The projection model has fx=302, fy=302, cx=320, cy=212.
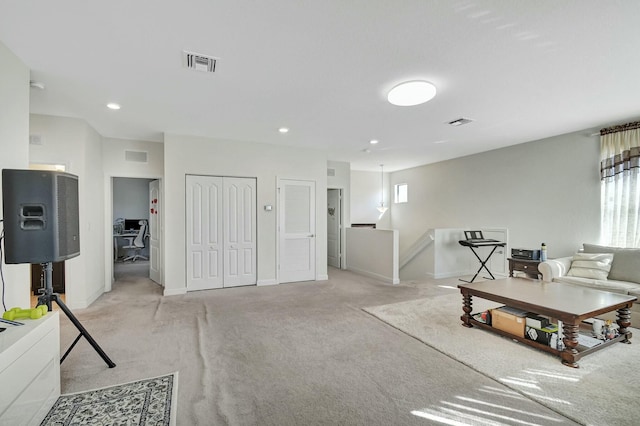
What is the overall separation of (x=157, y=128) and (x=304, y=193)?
273 centimetres

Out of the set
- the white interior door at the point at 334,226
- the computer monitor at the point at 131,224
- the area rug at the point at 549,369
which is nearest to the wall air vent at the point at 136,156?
the white interior door at the point at 334,226

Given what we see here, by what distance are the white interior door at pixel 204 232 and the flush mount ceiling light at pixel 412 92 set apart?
3377 millimetres

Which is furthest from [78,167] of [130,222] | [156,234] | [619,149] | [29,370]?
[619,149]

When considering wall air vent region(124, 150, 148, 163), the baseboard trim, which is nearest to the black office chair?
wall air vent region(124, 150, 148, 163)

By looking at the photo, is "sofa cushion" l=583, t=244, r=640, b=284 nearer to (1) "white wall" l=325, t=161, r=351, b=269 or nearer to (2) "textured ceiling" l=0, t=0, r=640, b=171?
(2) "textured ceiling" l=0, t=0, r=640, b=171

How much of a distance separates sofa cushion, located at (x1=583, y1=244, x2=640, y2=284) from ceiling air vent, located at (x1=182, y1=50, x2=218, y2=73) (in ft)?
17.6

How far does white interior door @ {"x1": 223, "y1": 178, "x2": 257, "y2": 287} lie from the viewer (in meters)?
5.37

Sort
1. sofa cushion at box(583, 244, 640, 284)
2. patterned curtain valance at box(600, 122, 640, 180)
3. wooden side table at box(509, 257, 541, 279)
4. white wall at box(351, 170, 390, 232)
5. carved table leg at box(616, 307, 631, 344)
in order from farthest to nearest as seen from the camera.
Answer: white wall at box(351, 170, 390, 232), wooden side table at box(509, 257, 541, 279), patterned curtain valance at box(600, 122, 640, 180), sofa cushion at box(583, 244, 640, 284), carved table leg at box(616, 307, 631, 344)

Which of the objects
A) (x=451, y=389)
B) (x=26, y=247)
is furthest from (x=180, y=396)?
(x=451, y=389)

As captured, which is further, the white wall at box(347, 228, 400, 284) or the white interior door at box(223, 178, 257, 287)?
the white wall at box(347, 228, 400, 284)

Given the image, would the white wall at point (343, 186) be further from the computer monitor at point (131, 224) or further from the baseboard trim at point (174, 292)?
the computer monitor at point (131, 224)

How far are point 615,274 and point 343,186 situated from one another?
5.05 metres

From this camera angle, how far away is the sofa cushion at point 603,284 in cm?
353

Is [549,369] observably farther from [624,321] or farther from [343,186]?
[343,186]
